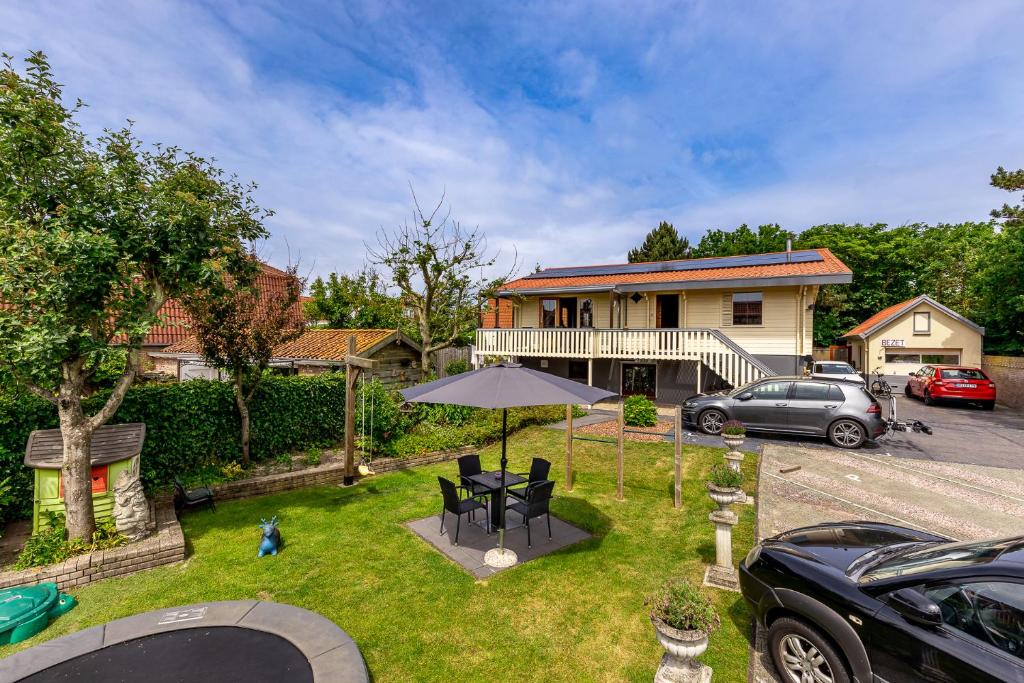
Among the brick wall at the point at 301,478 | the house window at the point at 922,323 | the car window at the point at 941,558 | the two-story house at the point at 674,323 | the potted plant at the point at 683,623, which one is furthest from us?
the house window at the point at 922,323

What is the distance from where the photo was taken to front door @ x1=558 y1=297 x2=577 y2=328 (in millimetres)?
21172

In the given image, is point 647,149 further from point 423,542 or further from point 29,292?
point 29,292

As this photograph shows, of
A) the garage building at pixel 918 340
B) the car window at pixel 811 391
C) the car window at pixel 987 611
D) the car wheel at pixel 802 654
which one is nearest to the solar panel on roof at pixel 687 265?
the car window at pixel 811 391

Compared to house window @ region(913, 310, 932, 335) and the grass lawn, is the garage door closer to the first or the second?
house window @ region(913, 310, 932, 335)

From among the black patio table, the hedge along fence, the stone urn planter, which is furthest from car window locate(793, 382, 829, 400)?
Result: the hedge along fence

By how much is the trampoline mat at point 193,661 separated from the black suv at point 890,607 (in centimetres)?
393

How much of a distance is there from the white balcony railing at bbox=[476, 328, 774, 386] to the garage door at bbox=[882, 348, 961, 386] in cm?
1949

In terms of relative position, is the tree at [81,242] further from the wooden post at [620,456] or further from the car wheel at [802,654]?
the car wheel at [802,654]

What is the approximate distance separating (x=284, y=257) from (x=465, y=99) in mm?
6105

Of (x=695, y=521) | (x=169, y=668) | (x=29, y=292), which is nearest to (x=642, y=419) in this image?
(x=695, y=521)

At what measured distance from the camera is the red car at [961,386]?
59.4ft

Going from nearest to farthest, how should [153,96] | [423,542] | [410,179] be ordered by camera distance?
[423,542] < [153,96] < [410,179]

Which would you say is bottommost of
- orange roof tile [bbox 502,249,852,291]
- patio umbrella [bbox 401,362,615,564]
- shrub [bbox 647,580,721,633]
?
shrub [bbox 647,580,721,633]

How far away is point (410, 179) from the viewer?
1341cm
